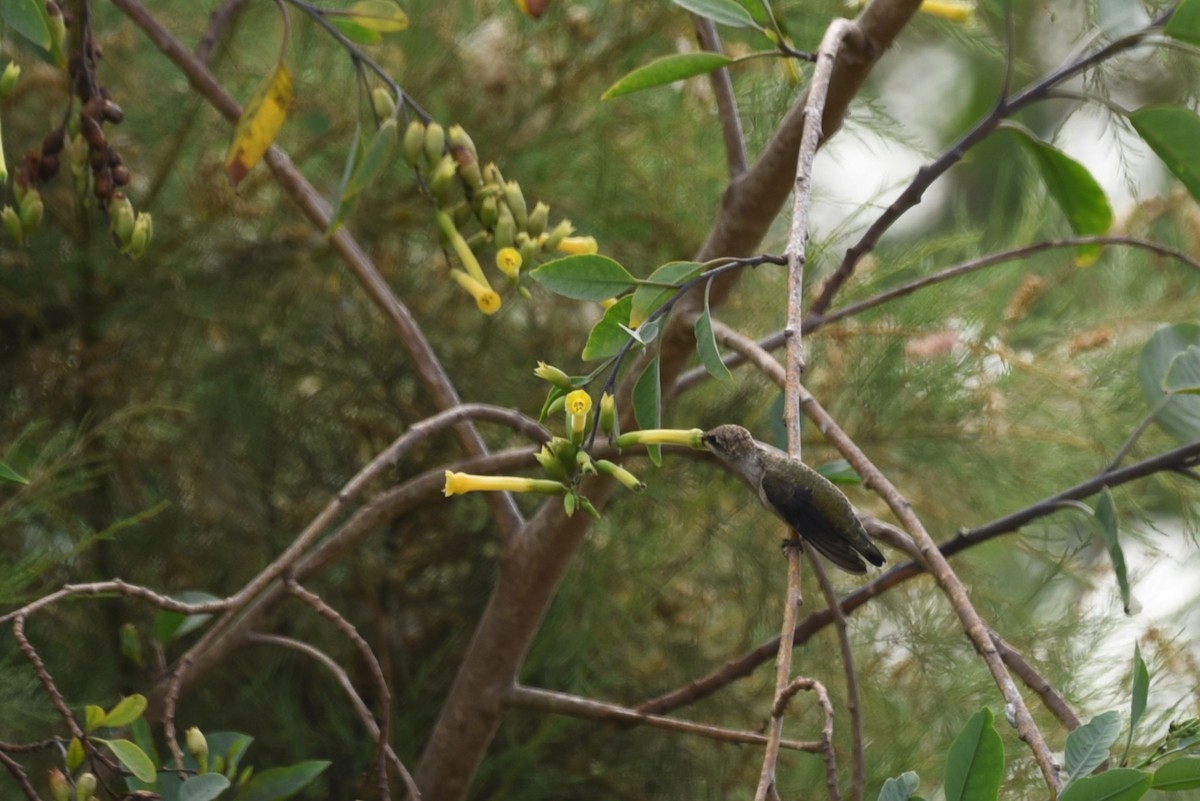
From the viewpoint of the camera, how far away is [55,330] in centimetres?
75

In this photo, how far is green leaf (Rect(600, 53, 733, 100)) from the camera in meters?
0.48

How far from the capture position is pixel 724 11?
491 mm

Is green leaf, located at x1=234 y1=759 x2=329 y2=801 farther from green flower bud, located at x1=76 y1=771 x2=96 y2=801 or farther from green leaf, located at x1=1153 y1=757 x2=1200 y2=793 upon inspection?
green leaf, located at x1=1153 y1=757 x2=1200 y2=793

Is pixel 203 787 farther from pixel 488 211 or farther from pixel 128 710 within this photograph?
pixel 488 211

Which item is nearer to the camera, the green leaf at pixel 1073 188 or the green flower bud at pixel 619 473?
the green flower bud at pixel 619 473

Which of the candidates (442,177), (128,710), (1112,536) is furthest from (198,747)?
(1112,536)

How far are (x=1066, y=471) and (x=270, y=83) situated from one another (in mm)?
554

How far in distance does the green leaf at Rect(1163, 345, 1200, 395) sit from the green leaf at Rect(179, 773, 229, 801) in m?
0.37

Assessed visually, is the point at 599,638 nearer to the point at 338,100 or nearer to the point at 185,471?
the point at 185,471

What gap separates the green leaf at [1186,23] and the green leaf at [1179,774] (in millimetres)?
259

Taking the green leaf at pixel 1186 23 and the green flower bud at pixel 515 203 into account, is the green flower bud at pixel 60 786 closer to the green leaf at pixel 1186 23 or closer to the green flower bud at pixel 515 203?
the green flower bud at pixel 515 203

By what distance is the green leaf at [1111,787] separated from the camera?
33cm

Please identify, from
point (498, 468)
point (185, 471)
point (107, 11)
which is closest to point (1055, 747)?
point (498, 468)

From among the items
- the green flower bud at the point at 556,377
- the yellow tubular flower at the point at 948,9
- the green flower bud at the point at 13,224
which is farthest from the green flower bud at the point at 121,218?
the yellow tubular flower at the point at 948,9
